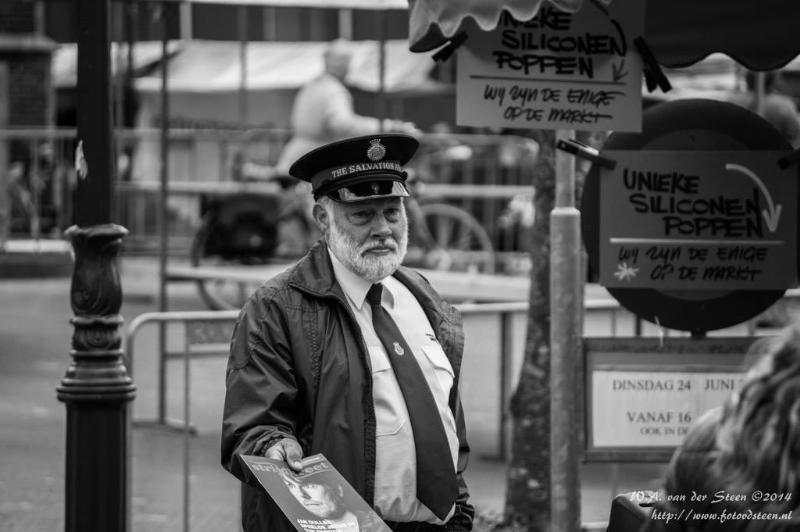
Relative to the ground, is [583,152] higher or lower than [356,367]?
higher

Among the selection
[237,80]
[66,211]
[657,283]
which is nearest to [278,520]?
[657,283]

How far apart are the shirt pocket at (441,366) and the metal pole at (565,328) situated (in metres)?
1.21

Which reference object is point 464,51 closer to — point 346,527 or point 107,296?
point 107,296

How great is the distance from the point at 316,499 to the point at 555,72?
206 centimetres

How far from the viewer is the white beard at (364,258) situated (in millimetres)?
4000

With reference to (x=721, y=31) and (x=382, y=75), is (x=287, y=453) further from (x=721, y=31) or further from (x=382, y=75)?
(x=382, y=75)

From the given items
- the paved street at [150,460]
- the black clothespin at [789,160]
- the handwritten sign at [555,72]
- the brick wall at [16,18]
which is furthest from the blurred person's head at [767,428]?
the brick wall at [16,18]

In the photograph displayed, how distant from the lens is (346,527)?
351 centimetres

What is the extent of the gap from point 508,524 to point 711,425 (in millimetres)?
4490

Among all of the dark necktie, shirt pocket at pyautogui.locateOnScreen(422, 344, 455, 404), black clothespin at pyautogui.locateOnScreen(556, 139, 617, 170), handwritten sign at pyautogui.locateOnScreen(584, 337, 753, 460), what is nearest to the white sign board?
handwritten sign at pyautogui.locateOnScreen(584, 337, 753, 460)

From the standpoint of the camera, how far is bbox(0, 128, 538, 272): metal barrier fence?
17203mm

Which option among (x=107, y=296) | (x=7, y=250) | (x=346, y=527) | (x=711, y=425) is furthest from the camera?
(x=7, y=250)

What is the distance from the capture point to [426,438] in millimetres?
3896

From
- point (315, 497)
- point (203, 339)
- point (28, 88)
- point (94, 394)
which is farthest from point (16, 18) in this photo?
point (315, 497)
